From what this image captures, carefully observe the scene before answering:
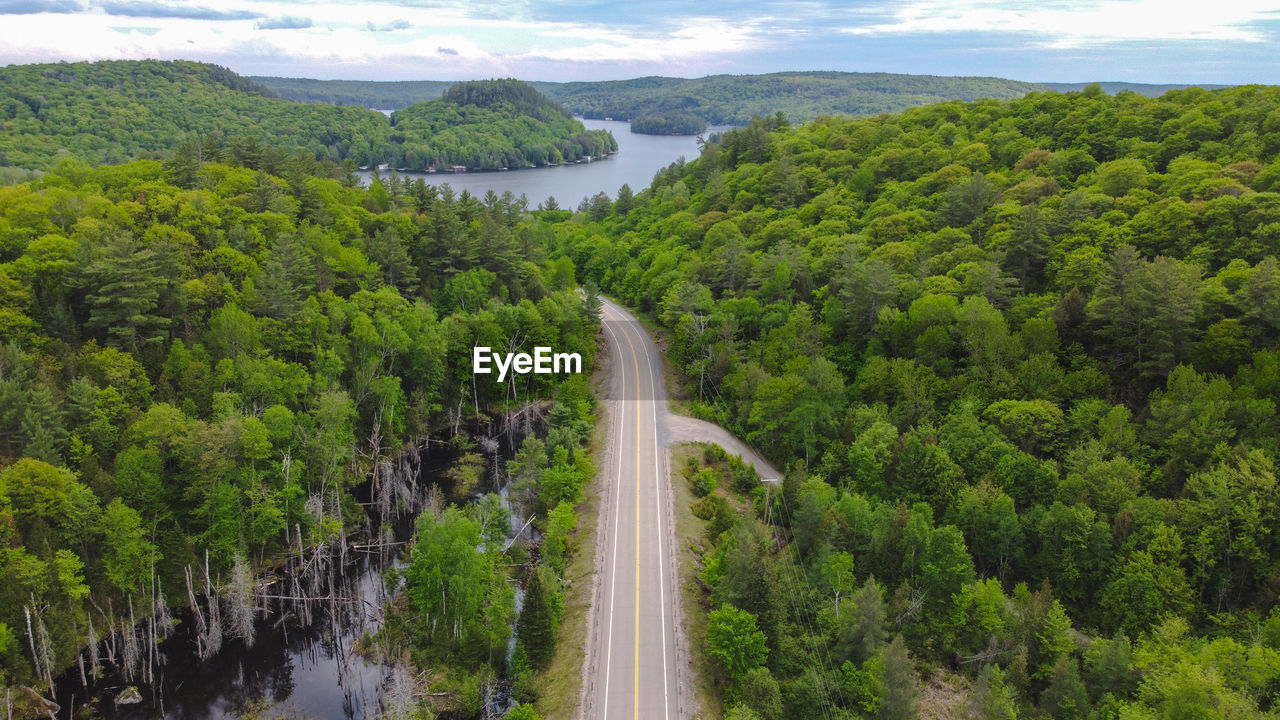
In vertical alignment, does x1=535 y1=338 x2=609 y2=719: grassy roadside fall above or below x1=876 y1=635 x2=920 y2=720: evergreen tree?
below

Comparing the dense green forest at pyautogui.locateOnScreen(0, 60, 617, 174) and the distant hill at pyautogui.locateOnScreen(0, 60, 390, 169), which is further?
the distant hill at pyautogui.locateOnScreen(0, 60, 390, 169)

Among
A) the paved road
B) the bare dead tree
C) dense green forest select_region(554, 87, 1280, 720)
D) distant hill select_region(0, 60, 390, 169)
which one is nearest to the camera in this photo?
the paved road

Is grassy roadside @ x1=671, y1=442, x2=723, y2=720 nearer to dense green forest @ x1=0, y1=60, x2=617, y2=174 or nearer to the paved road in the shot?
the paved road

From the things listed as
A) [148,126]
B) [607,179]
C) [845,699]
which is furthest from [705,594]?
[607,179]

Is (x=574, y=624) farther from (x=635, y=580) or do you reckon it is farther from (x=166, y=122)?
(x=166, y=122)

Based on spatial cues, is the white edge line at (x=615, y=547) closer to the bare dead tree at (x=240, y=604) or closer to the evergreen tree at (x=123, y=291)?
the bare dead tree at (x=240, y=604)

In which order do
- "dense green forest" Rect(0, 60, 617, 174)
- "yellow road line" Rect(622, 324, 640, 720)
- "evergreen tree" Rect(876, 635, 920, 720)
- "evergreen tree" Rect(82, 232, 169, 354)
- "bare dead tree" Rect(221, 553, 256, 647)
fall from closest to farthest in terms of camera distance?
"evergreen tree" Rect(876, 635, 920, 720), "yellow road line" Rect(622, 324, 640, 720), "bare dead tree" Rect(221, 553, 256, 647), "evergreen tree" Rect(82, 232, 169, 354), "dense green forest" Rect(0, 60, 617, 174)

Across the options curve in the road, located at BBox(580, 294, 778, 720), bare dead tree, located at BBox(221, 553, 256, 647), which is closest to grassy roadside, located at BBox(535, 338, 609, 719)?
curve in the road, located at BBox(580, 294, 778, 720)

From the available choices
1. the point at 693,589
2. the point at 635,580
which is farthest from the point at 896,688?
the point at 635,580
